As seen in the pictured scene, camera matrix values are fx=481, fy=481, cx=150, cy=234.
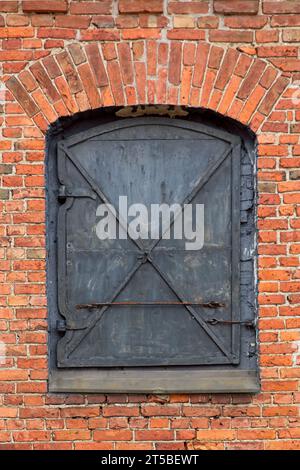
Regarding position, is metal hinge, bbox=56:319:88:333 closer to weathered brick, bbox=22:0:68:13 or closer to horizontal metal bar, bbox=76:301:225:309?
horizontal metal bar, bbox=76:301:225:309

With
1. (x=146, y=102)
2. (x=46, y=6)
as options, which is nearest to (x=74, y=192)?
(x=146, y=102)

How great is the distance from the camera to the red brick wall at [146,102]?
9.83 ft

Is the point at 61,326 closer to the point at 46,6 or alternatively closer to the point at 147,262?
the point at 147,262

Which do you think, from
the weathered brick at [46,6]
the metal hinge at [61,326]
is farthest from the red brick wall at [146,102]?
the metal hinge at [61,326]

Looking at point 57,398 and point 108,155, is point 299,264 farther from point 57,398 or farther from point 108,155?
point 57,398

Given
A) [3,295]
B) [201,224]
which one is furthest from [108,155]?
[3,295]

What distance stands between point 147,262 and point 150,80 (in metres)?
1.16

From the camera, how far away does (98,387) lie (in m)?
3.07

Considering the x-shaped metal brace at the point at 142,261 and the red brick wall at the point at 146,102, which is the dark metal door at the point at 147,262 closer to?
the x-shaped metal brace at the point at 142,261

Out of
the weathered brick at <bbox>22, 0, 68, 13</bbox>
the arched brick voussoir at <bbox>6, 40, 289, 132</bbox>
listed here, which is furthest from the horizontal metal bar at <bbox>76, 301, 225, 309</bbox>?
the weathered brick at <bbox>22, 0, 68, 13</bbox>

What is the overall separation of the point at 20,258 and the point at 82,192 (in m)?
0.59

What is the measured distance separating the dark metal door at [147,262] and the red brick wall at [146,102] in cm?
21

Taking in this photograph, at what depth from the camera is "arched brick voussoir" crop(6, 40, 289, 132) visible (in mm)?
2992

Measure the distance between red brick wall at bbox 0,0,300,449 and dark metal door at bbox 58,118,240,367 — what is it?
0.69 ft
